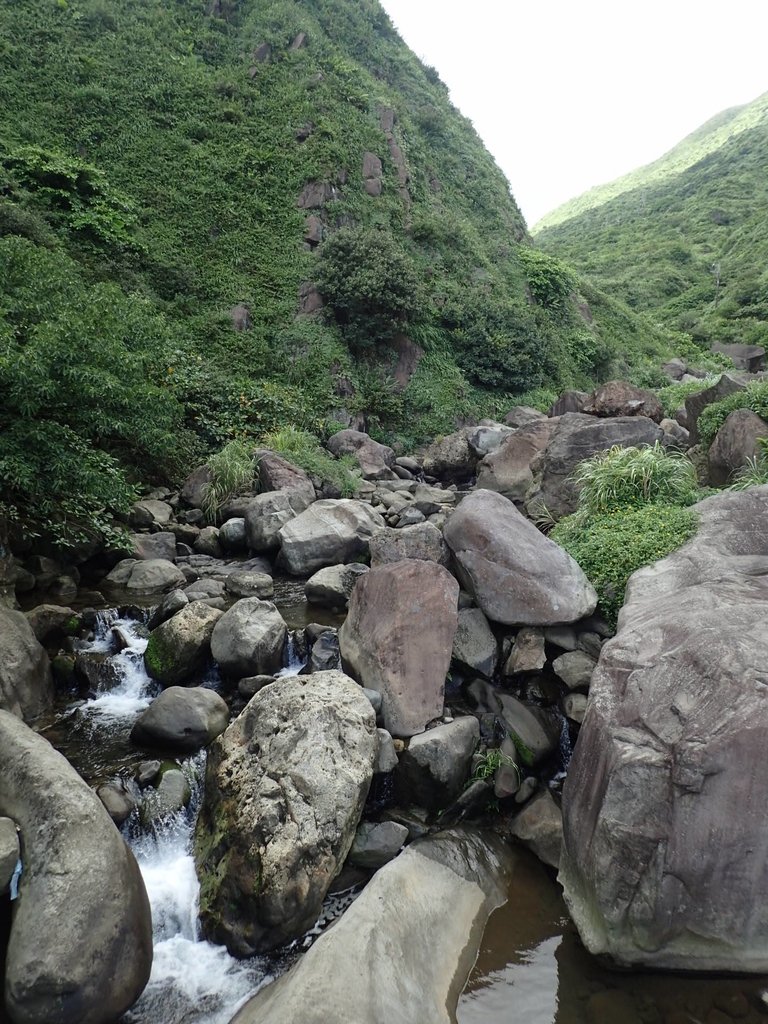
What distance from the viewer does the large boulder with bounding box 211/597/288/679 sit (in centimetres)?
753

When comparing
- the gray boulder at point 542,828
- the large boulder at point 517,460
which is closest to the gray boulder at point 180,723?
the gray boulder at point 542,828

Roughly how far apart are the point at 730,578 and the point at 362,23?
1742 inches

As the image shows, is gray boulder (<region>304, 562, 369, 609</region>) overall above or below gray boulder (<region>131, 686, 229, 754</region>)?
below

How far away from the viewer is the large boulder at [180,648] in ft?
25.2

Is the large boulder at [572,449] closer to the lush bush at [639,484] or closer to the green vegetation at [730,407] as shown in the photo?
the green vegetation at [730,407]

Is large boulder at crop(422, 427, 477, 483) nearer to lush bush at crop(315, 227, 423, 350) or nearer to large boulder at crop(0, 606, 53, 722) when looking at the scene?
lush bush at crop(315, 227, 423, 350)

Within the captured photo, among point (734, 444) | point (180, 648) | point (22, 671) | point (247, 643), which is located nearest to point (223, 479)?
point (180, 648)

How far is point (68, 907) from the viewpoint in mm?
4109

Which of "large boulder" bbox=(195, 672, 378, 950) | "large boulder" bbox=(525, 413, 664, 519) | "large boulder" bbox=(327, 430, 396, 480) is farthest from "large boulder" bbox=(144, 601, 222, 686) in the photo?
"large boulder" bbox=(327, 430, 396, 480)

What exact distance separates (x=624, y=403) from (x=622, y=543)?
29.1ft

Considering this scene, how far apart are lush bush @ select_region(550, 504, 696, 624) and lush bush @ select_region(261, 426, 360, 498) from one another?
26.5 feet

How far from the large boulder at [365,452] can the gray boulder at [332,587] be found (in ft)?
28.1

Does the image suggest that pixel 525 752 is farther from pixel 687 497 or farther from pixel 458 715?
pixel 687 497

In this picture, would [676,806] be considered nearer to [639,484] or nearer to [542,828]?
[542,828]
